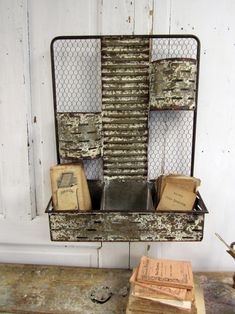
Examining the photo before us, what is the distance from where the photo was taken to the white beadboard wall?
1249 mm

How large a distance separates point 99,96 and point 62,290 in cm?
81

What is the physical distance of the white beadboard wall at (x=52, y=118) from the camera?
1.25 metres

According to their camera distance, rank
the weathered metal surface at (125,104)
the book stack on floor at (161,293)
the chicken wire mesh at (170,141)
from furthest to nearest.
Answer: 1. the chicken wire mesh at (170,141)
2. the weathered metal surface at (125,104)
3. the book stack on floor at (161,293)

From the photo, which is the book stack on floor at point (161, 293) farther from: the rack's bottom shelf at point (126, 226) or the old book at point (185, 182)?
the old book at point (185, 182)

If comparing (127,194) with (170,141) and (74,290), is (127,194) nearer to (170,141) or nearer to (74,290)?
(170,141)

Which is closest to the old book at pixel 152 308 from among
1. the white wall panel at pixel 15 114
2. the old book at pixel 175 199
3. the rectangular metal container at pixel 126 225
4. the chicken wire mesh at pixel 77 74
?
the rectangular metal container at pixel 126 225

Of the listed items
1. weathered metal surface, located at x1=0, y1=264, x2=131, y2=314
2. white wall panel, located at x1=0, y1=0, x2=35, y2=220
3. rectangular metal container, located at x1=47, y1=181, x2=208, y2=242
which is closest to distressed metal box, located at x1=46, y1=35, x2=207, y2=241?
rectangular metal container, located at x1=47, y1=181, x2=208, y2=242

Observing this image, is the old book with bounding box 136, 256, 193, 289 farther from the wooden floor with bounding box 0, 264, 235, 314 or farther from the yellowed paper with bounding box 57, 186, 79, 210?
the yellowed paper with bounding box 57, 186, 79, 210

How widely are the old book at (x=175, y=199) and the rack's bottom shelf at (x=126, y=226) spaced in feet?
0.12

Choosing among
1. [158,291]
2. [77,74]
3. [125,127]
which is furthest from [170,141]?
[158,291]

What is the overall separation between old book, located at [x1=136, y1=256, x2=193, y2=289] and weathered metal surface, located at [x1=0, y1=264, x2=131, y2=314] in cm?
16

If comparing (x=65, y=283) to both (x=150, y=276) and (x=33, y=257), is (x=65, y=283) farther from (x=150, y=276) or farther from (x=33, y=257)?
(x=150, y=276)

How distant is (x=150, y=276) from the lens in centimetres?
116

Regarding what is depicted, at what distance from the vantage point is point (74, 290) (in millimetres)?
1314
